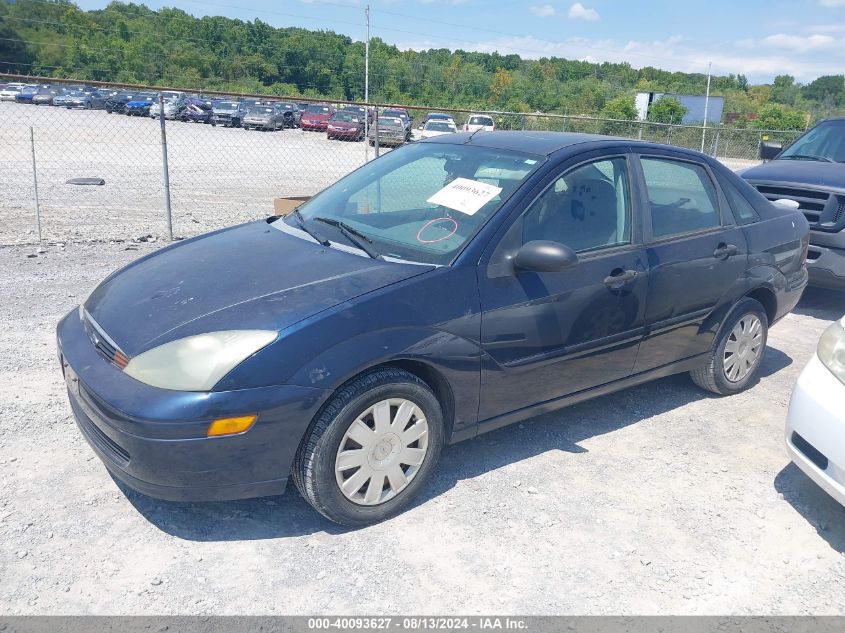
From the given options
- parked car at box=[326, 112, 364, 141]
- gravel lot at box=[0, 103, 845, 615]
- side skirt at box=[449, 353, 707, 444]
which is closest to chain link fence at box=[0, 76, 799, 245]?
parked car at box=[326, 112, 364, 141]

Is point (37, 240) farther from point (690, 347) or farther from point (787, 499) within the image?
point (787, 499)

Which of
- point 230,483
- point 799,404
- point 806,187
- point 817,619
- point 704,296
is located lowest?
point 817,619

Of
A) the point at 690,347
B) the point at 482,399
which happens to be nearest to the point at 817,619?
the point at 482,399

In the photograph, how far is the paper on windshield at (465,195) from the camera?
3.70m

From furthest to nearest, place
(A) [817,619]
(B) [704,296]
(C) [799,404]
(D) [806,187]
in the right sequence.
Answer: (D) [806,187], (B) [704,296], (C) [799,404], (A) [817,619]

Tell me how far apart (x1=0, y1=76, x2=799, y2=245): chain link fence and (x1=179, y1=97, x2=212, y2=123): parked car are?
398mm

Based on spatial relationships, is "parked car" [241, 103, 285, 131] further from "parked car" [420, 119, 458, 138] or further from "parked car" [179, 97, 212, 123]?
"parked car" [420, 119, 458, 138]

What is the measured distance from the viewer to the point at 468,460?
12.9 ft

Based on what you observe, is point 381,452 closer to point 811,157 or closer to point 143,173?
point 811,157

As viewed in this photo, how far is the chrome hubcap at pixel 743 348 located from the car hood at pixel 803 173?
9.94 feet

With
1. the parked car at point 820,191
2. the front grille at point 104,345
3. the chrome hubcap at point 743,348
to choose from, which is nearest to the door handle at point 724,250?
the chrome hubcap at point 743,348

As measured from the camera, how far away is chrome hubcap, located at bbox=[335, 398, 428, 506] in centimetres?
310

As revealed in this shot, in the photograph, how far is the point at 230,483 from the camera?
291cm

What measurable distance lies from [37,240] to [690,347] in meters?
7.56
